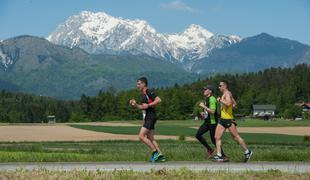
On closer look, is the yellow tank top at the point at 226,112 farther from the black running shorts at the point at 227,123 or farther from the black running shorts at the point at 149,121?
the black running shorts at the point at 149,121

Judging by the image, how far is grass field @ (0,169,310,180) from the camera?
1172 centimetres

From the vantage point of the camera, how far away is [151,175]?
39.4 feet

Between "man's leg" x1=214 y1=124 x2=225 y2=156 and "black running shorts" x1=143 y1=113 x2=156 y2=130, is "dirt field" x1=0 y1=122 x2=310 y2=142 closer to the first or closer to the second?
"black running shorts" x1=143 y1=113 x2=156 y2=130

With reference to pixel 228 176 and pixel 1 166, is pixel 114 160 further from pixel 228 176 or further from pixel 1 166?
pixel 228 176

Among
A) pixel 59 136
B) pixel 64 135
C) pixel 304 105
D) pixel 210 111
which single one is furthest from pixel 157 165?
pixel 304 105

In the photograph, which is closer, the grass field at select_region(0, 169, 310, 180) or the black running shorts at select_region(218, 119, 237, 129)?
the grass field at select_region(0, 169, 310, 180)

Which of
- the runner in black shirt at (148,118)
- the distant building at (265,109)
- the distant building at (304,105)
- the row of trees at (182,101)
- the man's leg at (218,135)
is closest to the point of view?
the runner in black shirt at (148,118)

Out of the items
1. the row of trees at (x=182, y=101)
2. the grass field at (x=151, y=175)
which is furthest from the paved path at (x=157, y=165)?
the row of trees at (x=182, y=101)

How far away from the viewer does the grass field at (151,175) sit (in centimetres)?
1172

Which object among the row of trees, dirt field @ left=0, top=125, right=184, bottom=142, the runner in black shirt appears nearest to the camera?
the runner in black shirt

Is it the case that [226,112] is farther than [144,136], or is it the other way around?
[226,112]

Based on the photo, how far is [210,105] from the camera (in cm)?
1697

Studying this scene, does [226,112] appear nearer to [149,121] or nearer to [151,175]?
[149,121]

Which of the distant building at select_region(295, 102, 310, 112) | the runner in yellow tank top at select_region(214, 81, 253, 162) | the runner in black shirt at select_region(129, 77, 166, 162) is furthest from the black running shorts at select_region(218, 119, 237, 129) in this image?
the distant building at select_region(295, 102, 310, 112)
